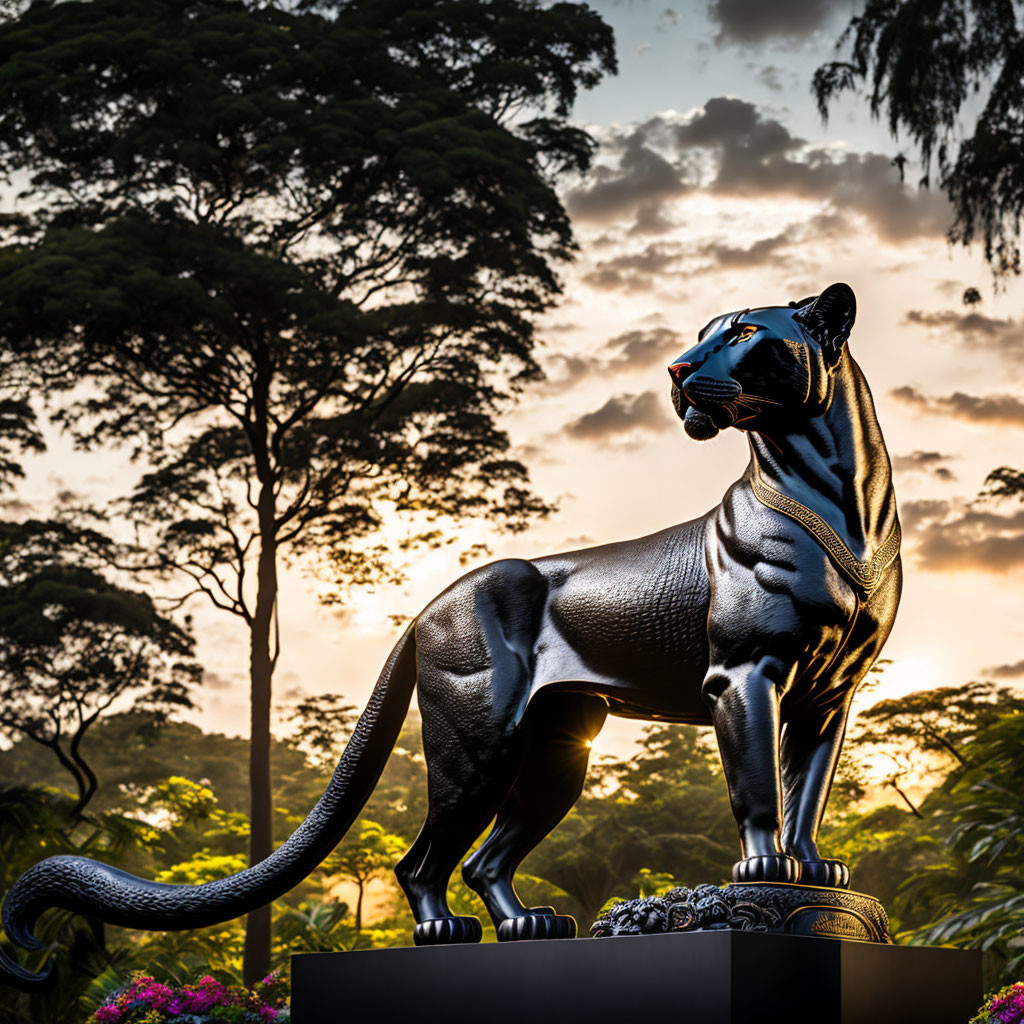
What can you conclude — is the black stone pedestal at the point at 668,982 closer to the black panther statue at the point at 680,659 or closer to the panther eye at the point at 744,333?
the black panther statue at the point at 680,659

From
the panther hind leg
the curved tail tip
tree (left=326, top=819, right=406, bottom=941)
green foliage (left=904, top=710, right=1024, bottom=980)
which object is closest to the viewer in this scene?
the panther hind leg

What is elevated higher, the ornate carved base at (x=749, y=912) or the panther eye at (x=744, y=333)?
the panther eye at (x=744, y=333)

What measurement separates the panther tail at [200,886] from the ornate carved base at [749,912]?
1.32 metres

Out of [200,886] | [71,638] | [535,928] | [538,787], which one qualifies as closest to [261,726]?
[71,638]

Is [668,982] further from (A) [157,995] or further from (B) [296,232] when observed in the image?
(B) [296,232]

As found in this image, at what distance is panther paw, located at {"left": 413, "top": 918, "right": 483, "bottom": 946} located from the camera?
14.2 feet

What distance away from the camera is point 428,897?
4.50 meters

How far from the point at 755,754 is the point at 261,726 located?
14.4m

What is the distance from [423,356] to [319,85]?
4087 millimetres

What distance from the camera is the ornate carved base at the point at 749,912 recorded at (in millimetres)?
3463

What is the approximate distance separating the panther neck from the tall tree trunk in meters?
13.6

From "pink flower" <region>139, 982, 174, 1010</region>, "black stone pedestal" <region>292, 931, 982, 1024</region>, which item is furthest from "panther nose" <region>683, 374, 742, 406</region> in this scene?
"pink flower" <region>139, 982, 174, 1010</region>

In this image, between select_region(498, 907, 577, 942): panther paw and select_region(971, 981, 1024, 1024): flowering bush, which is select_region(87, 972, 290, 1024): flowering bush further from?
select_region(498, 907, 577, 942): panther paw

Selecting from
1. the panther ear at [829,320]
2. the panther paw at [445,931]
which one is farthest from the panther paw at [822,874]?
the panther ear at [829,320]
